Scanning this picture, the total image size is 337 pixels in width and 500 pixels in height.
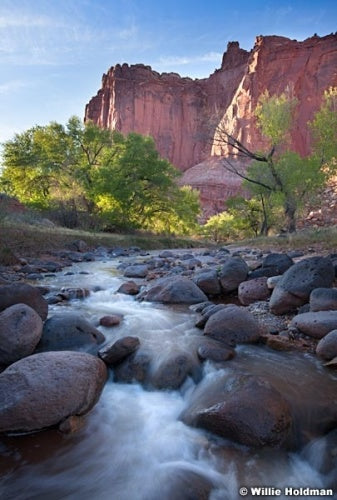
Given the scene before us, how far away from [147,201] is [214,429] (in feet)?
70.6

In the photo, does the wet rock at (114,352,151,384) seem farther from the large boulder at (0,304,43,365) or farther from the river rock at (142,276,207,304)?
the river rock at (142,276,207,304)

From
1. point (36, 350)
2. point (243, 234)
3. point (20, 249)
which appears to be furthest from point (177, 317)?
point (243, 234)

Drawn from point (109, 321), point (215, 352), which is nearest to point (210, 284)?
point (109, 321)

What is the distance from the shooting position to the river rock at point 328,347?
362 centimetres

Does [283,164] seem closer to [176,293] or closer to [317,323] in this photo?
[176,293]

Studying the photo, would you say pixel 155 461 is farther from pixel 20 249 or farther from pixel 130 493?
pixel 20 249

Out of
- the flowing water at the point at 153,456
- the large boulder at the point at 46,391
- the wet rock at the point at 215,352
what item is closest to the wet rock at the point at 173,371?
the flowing water at the point at 153,456

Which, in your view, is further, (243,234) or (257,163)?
(243,234)

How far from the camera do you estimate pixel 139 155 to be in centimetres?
2309

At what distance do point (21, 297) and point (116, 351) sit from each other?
1.66 m

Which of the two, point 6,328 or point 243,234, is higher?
point 6,328

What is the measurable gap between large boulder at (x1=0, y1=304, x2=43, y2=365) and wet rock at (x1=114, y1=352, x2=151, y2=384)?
3.35ft

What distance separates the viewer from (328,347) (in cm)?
366

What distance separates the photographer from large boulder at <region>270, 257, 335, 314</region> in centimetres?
493
